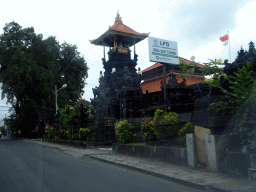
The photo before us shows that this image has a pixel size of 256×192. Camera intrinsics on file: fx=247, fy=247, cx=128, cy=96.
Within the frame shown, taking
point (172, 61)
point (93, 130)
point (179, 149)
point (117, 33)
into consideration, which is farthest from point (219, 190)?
point (117, 33)

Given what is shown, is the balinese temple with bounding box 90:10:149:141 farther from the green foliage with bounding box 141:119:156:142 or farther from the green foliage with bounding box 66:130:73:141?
the green foliage with bounding box 141:119:156:142

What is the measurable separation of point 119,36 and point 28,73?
13497 millimetres

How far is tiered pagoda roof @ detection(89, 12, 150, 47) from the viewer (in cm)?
2675

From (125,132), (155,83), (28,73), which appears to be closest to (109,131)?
(125,132)

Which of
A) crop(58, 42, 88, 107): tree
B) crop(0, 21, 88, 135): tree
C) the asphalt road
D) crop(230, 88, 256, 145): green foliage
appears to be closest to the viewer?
the asphalt road

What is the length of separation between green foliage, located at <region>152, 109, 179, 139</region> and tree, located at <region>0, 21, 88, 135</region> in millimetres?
26189

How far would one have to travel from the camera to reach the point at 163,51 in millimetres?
11531

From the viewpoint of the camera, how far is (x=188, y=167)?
7926mm

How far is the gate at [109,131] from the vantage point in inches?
642

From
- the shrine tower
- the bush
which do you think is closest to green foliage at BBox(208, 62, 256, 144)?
the bush

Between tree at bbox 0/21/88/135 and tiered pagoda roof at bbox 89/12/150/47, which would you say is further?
tree at bbox 0/21/88/135

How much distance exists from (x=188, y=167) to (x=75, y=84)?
3458 cm

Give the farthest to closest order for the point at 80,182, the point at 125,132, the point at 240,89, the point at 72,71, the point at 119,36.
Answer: the point at 72,71 < the point at 119,36 < the point at 125,132 < the point at 240,89 < the point at 80,182

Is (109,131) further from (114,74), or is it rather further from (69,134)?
(114,74)
